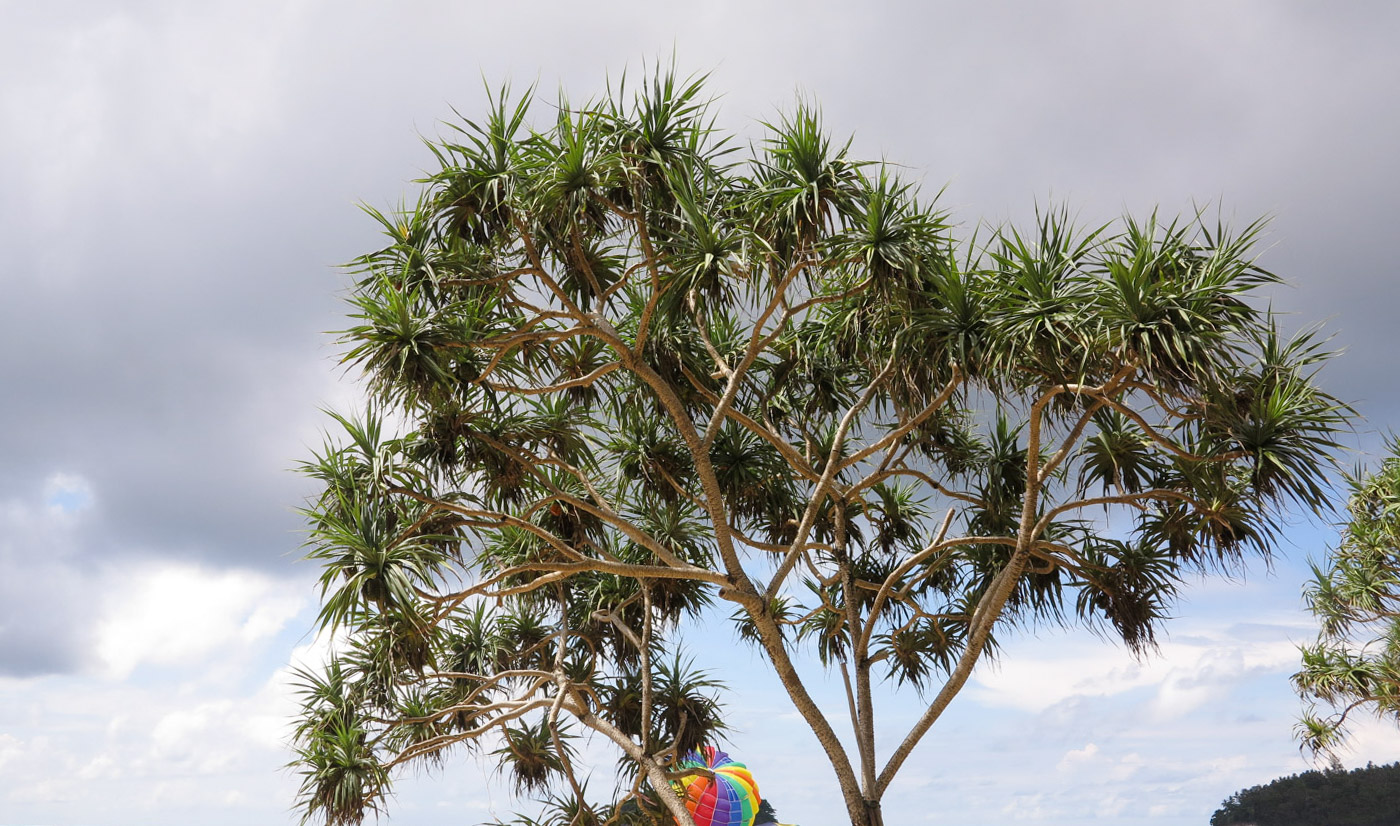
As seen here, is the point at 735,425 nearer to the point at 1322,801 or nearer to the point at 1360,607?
the point at 1360,607

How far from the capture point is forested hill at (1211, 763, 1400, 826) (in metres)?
22.6

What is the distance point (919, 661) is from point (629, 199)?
539 cm

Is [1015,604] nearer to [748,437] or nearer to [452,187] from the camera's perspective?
[748,437]

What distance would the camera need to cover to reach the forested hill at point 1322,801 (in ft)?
74.3

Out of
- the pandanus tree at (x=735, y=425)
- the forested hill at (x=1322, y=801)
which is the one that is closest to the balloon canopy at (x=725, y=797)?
the pandanus tree at (x=735, y=425)

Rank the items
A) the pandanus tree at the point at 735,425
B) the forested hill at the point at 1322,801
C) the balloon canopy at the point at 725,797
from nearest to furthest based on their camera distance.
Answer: the pandanus tree at the point at 735,425, the balloon canopy at the point at 725,797, the forested hill at the point at 1322,801

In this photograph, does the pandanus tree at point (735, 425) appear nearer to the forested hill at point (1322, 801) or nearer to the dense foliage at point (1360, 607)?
the dense foliage at point (1360, 607)

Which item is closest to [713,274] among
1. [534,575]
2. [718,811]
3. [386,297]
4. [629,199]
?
[629,199]

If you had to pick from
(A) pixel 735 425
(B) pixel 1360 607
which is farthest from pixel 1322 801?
(A) pixel 735 425

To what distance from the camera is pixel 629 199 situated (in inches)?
304

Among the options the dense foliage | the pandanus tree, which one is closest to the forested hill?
the dense foliage

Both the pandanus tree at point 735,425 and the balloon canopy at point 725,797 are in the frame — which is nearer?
the pandanus tree at point 735,425

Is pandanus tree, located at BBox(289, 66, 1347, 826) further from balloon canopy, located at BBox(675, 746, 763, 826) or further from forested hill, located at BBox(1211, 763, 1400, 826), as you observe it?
forested hill, located at BBox(1211, 763, 1400, 826)

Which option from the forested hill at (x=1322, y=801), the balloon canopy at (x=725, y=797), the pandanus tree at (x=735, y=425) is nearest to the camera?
the pandanus tree at (x=735, y=425)
